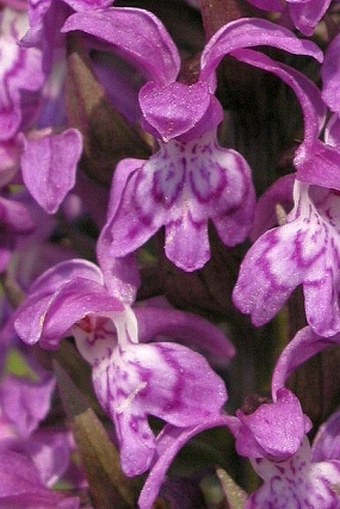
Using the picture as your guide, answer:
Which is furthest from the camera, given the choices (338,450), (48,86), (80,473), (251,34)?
(80,473)

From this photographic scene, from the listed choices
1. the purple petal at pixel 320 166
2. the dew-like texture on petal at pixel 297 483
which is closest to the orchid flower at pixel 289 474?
the dew-like texture on petal at pixel 297 483

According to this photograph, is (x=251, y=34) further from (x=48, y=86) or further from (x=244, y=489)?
(x=244, y=489)

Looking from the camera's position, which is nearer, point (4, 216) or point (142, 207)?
point (142, 207)

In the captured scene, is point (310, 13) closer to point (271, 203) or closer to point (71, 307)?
point (271, 203)

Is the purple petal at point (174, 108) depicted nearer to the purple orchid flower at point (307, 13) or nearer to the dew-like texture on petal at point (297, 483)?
the purple orchid flower at point (307, 13)

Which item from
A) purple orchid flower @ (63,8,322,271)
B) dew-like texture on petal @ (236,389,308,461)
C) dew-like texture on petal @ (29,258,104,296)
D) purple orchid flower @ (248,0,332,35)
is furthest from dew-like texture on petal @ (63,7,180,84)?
dew-like texture on petal @ (236,389,308,461)

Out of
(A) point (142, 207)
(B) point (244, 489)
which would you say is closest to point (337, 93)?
(A) point (142, 207)

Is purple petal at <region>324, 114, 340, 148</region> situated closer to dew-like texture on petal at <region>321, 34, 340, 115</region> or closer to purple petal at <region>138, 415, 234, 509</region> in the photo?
dew-like texture on petal at <region>321, 34, 340, 115</region>

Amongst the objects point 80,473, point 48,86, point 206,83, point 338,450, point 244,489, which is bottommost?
point 80,473
